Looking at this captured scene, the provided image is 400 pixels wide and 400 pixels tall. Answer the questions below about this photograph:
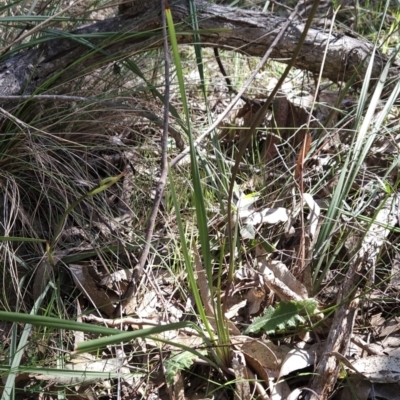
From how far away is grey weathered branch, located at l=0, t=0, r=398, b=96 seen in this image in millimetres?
2051

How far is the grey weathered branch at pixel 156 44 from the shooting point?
80.7 inches

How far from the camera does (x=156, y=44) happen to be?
2.14 metres

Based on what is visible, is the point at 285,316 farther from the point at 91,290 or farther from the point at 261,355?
the point at 91,290

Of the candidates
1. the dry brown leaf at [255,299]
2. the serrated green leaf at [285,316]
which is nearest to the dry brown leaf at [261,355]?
the serrated green leaf at [285,316]

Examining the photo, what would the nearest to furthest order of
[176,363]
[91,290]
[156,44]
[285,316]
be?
[176,363]
[285,316]
[91,290]
[156,44]

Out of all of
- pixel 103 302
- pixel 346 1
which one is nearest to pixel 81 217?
pixel 103 302

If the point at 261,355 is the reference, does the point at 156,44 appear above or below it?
above

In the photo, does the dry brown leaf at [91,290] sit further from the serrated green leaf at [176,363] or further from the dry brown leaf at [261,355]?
the dry brown leaf at [261,355]

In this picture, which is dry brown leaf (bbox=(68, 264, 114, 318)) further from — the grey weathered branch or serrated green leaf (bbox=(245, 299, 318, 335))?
the grey weathered branch

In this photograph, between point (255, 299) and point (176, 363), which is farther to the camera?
point (255, 299)

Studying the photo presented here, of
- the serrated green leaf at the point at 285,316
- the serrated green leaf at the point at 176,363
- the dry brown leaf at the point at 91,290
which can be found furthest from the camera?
the dry brown leaf at the point at 91,290

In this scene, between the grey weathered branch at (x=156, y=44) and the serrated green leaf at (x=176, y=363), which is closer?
the serrated green leaf at (x=176, y=363)

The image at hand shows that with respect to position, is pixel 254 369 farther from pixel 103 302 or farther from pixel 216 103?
pixel 216 103

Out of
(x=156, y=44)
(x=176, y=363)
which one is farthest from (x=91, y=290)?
(x=156, y=44)
